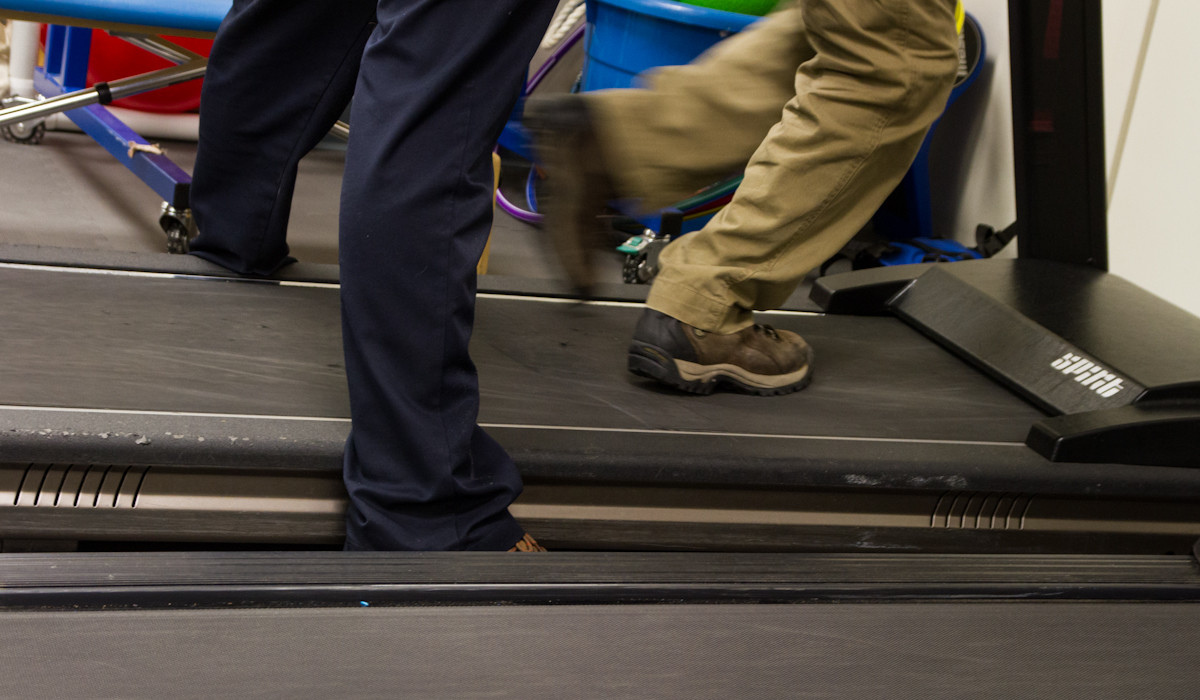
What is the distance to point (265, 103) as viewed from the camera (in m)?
1.48

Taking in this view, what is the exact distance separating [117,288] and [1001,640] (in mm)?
1255

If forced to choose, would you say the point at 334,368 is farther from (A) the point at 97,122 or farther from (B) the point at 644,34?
(A) the point at 97,122

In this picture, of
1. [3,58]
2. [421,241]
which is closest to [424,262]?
[421,241]

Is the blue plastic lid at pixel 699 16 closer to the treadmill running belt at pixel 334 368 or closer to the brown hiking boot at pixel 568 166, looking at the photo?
the treadmill running belt at pixel 334 368

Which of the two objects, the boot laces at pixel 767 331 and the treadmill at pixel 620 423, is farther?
the boot laces at pixel 767 331

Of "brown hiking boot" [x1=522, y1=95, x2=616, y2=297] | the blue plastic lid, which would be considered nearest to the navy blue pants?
"brown hiking boot" [x1=522, y1=95, x2=616, y2=297]

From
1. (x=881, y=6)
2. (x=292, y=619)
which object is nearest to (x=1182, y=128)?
(x=881, y=6)

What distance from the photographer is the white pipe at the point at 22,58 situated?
267 cm

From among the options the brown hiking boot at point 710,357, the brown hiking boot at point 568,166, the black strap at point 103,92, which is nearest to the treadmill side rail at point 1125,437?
the brown hiking boot at point 710,357

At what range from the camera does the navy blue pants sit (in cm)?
92

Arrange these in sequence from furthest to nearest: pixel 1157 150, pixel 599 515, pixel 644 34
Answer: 1. pixel 644 34
2. pixel 1157 150
3. pixel 599 515

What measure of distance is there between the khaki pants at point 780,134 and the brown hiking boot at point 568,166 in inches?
0.9

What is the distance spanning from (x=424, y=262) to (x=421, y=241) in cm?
2

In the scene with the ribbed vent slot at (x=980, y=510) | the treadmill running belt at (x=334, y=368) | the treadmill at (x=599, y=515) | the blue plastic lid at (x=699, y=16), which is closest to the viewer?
the treadmill at (x=599, y=515)
